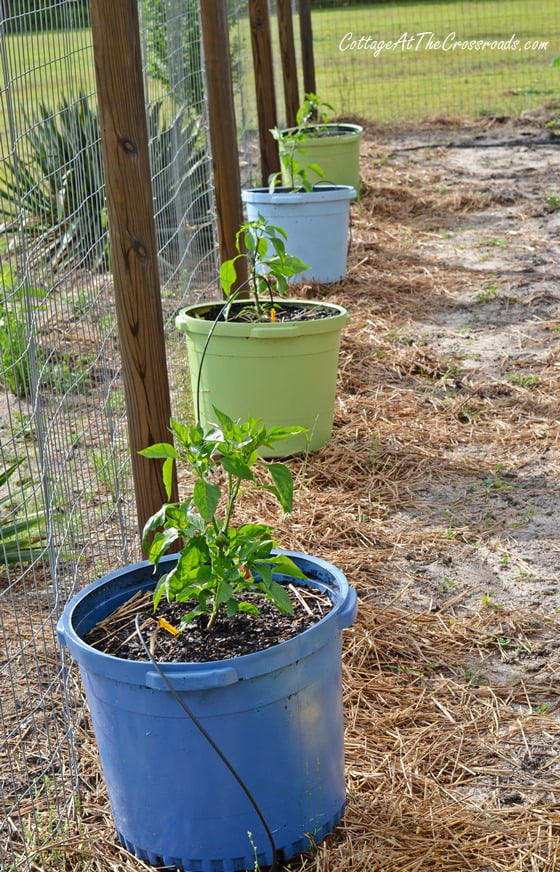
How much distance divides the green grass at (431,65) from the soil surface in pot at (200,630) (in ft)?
19.1

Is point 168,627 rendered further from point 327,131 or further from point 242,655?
point 327,131

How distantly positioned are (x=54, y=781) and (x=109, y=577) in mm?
494

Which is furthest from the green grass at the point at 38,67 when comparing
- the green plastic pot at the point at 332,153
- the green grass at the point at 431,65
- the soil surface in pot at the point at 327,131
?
the green grass at the point at 431,65

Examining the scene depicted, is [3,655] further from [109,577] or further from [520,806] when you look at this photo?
[520,806]

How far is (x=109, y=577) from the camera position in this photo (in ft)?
7.42

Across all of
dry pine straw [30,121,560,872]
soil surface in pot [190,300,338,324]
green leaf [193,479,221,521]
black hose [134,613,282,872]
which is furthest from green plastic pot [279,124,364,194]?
black hose [134,613,282,872]

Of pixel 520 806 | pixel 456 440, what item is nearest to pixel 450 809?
pixel 520 806

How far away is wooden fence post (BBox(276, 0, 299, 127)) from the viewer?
7.56m

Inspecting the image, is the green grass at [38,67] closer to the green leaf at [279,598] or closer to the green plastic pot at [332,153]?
the green leaf at [279,598]

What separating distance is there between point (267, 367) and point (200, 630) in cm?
188

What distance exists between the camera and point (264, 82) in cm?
612

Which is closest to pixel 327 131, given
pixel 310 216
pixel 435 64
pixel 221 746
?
pixel 310 216

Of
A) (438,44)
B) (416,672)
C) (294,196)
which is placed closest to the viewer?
(416,672)

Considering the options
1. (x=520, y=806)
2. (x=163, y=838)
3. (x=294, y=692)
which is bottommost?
(x=520, y=806)
